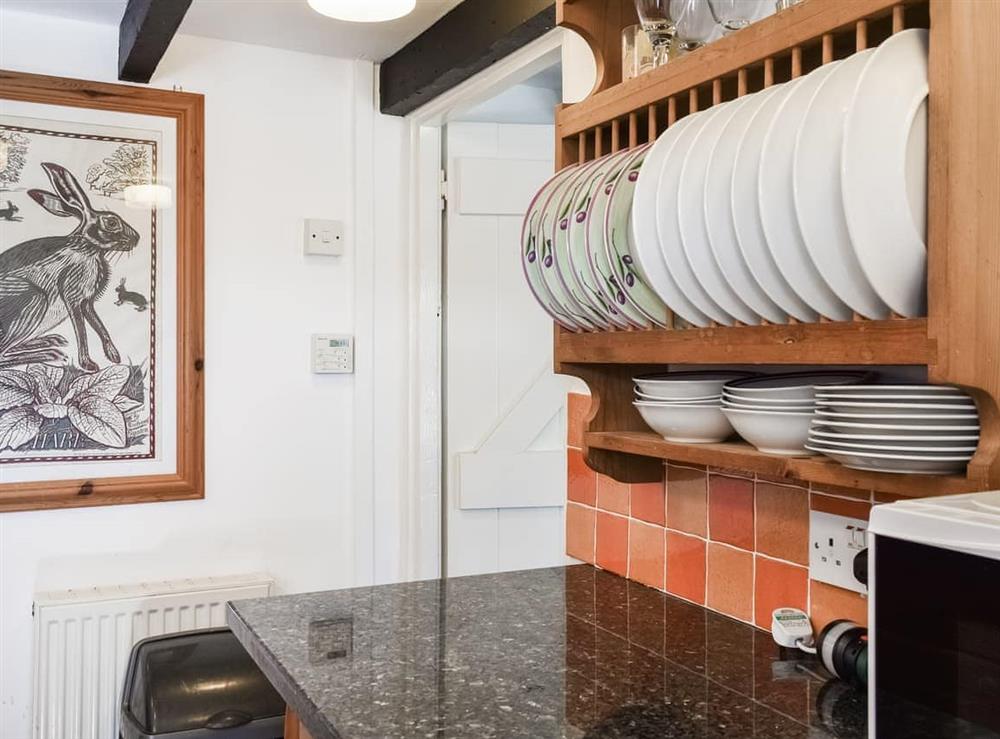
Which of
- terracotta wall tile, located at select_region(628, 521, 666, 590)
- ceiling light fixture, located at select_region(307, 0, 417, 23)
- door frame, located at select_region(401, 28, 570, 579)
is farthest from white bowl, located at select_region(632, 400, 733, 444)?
door frame, located at select_region(401, 28, 570, 579)

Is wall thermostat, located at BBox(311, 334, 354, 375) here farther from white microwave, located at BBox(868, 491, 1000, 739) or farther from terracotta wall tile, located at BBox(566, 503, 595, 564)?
white microwave, located at BBox(868, 491, 1000, 739)

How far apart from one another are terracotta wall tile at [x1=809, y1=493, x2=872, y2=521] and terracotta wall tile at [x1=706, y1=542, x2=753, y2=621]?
0.51ft

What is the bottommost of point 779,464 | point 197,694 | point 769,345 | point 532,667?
point 197,694

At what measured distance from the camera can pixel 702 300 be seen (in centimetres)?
112

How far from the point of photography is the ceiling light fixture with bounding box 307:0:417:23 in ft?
5.39

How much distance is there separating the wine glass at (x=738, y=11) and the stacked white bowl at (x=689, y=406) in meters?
0.45

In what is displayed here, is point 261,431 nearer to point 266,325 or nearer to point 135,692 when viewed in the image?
point 266,325

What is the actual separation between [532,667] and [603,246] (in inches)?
22.0

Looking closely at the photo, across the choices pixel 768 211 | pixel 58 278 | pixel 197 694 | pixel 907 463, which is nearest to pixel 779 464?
pixel 907 463

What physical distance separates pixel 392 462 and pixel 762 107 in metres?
1.88

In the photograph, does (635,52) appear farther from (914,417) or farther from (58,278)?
(58,278)

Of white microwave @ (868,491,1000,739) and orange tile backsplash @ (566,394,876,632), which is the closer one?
white microwave @ (868,491,1000,739)

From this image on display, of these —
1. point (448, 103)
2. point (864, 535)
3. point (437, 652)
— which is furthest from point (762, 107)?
point (448, 103)

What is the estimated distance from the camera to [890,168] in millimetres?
848
